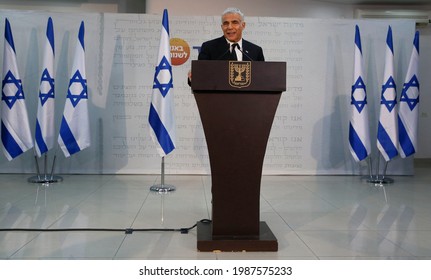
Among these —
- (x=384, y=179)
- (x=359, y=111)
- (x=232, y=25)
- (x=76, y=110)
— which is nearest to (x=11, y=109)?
(x=76, y=110)

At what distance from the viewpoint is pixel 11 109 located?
508 centimetres

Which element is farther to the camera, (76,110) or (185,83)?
(185,83)

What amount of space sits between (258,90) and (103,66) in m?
3.91

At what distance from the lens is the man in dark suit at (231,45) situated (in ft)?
8.84

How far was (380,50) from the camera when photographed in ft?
19.7

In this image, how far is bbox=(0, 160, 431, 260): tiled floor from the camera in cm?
259

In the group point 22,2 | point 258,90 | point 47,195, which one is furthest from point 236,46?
point 22,2

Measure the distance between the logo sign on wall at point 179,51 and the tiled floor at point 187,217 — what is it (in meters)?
1.68

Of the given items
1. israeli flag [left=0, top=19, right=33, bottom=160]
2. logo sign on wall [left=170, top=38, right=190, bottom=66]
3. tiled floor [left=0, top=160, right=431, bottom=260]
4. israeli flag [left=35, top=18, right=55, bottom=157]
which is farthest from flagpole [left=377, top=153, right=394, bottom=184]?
israeli flag [left=0, top=19, right=33, bottom=160]

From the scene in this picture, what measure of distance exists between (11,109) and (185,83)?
7.56 ft

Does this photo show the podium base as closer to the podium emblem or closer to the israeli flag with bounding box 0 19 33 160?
the podium emblem

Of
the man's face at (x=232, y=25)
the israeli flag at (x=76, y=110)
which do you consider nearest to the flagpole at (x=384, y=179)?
the man's face at (x=232, y=25)

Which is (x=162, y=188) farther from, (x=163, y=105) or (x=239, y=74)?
(x=239, y=74)

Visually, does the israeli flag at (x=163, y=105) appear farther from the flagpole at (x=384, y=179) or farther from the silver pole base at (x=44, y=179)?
the flagpole at (x=384, y=179)
